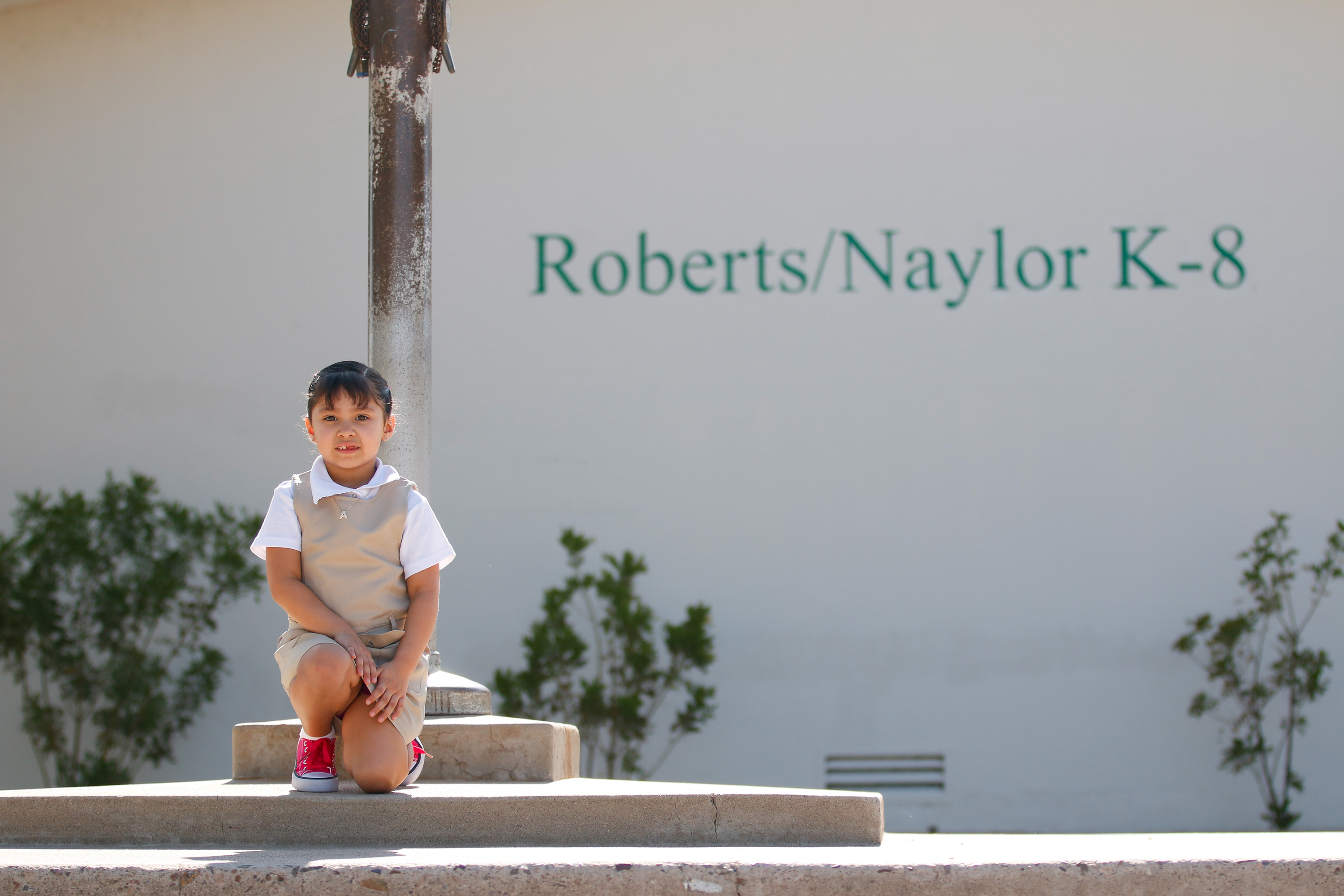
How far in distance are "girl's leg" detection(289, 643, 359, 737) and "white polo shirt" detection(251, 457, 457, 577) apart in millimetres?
247

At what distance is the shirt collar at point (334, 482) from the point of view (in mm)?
2688

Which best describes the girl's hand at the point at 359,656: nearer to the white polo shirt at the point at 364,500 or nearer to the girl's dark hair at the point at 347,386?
the white polo shirt at the point at 364,500

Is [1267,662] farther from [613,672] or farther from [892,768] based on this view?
[613,672]

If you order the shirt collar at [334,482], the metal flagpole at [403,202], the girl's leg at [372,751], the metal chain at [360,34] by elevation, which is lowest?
the girl's leg at [372,751]

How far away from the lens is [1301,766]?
5945mm

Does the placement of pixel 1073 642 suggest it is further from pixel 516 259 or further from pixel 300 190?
pixel 300 190

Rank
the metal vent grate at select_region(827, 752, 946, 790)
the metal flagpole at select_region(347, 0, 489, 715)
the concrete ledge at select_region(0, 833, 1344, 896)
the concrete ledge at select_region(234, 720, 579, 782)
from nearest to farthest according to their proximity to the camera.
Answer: the concrete ledge at select_region(0, 833, 1344, 896)
the concrete ledge at select_region(234, 720, 579, 782)
the metal flagpole at select_region(347, 0, 489, 715)
the metal vent grate at select_region(827, 752, 946, 790)

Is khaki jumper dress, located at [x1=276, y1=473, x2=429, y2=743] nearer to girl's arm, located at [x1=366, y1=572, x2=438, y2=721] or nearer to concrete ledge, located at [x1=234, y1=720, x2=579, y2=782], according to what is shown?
girl's arm, located at [x1=366, y1=572, x2=438, y2=721]

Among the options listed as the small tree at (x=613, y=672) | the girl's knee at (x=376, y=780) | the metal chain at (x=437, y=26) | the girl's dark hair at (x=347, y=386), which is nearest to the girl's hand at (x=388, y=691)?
the girl's knee at (x=376, y=780)

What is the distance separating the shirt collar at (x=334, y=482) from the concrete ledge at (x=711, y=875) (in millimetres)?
772

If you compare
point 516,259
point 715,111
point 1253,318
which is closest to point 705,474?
point 516,259

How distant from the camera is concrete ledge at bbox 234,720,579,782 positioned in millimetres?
2959

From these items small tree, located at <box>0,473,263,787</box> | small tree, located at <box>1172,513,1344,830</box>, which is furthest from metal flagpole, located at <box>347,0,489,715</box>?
small tree, located at <box>1172,513,1344,830</box>

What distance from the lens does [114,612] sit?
5.80m
